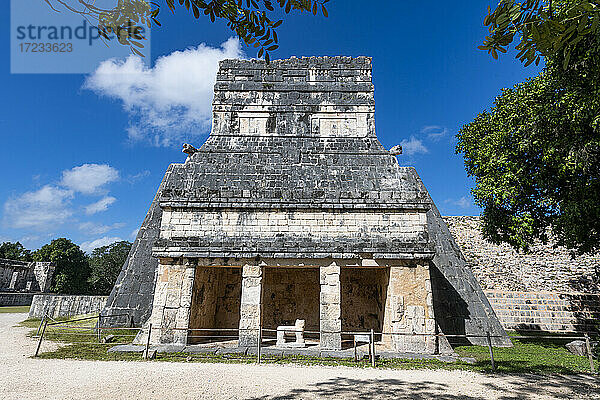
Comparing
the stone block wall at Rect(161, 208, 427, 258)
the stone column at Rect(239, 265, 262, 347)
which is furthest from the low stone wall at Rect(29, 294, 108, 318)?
the stone column at Rect(239, 265, 262, 347)

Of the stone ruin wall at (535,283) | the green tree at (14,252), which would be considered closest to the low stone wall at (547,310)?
the stone ruin wall at (535,283)

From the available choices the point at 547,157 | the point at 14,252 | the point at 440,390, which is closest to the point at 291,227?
the point at 440,390

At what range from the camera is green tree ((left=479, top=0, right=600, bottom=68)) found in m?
2.74

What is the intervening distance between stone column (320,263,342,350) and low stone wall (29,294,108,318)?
54.3 ft

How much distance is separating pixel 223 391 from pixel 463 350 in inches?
307

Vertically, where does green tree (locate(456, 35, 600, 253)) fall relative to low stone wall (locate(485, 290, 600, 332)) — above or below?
above

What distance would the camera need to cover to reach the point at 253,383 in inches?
264

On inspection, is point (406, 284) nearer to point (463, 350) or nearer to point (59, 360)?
point (463, 350)

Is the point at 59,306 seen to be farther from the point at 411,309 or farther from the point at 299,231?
the point at 411,309

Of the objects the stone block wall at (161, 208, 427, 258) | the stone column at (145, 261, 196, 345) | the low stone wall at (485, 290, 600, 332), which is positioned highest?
the stone block wall at (161, 208, 427, 258)

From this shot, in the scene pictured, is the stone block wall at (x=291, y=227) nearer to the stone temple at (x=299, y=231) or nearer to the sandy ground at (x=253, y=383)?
the stone temple at (x=299, y=231)

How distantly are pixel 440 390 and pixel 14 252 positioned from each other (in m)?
56.9

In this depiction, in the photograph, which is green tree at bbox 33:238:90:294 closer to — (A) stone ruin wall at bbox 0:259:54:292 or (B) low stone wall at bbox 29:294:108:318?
(A) stone ruin wall at bbox 0:259:54:292

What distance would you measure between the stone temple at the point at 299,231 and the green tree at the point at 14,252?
42780 millimetres
